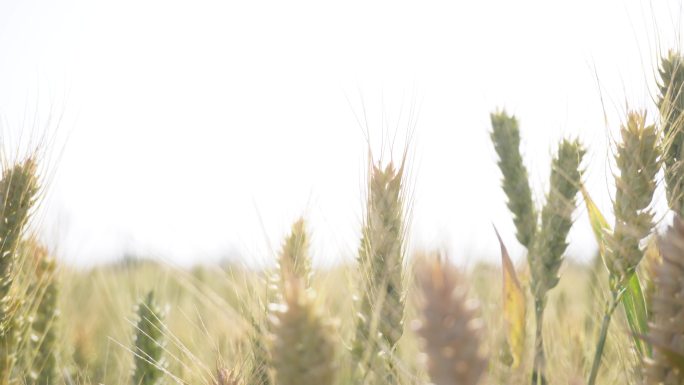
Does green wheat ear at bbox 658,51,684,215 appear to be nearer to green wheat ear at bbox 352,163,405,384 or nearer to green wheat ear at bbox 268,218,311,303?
green wheat ear at bbox 352,163,405,384

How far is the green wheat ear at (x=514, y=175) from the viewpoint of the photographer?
83.0 inches

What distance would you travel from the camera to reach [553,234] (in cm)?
194

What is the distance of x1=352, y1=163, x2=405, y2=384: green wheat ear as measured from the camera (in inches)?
62.0

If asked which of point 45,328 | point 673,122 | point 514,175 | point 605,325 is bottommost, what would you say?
point 45,328

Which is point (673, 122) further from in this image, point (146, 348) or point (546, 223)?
point (146, 348)

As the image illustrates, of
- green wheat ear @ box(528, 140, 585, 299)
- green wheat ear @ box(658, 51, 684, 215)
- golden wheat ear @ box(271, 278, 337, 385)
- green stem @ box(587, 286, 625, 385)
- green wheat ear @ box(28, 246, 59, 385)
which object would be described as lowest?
green wheat ear @ box(28, 246, 59, 385)

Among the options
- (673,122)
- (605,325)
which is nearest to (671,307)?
(605,325)

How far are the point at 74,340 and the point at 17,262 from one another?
0.97 meters

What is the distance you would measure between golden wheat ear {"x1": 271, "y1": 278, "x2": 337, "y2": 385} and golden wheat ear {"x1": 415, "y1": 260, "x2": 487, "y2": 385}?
0.41 feet

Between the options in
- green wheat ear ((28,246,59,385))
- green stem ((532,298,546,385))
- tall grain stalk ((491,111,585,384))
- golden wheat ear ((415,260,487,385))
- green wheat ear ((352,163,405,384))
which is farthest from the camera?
green wheat ear ((28,246,59,385))

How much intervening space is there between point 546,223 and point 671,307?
758 mm

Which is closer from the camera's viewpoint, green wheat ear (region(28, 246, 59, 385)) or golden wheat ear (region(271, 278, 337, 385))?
golden wheat ear (region(271, 278, 337, 385))

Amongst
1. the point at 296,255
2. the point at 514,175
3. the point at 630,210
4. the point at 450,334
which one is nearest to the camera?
the point at 450,334

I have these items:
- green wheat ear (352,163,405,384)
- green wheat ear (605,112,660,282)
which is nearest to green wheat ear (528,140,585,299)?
green wheat ear (605,112,660,282)
